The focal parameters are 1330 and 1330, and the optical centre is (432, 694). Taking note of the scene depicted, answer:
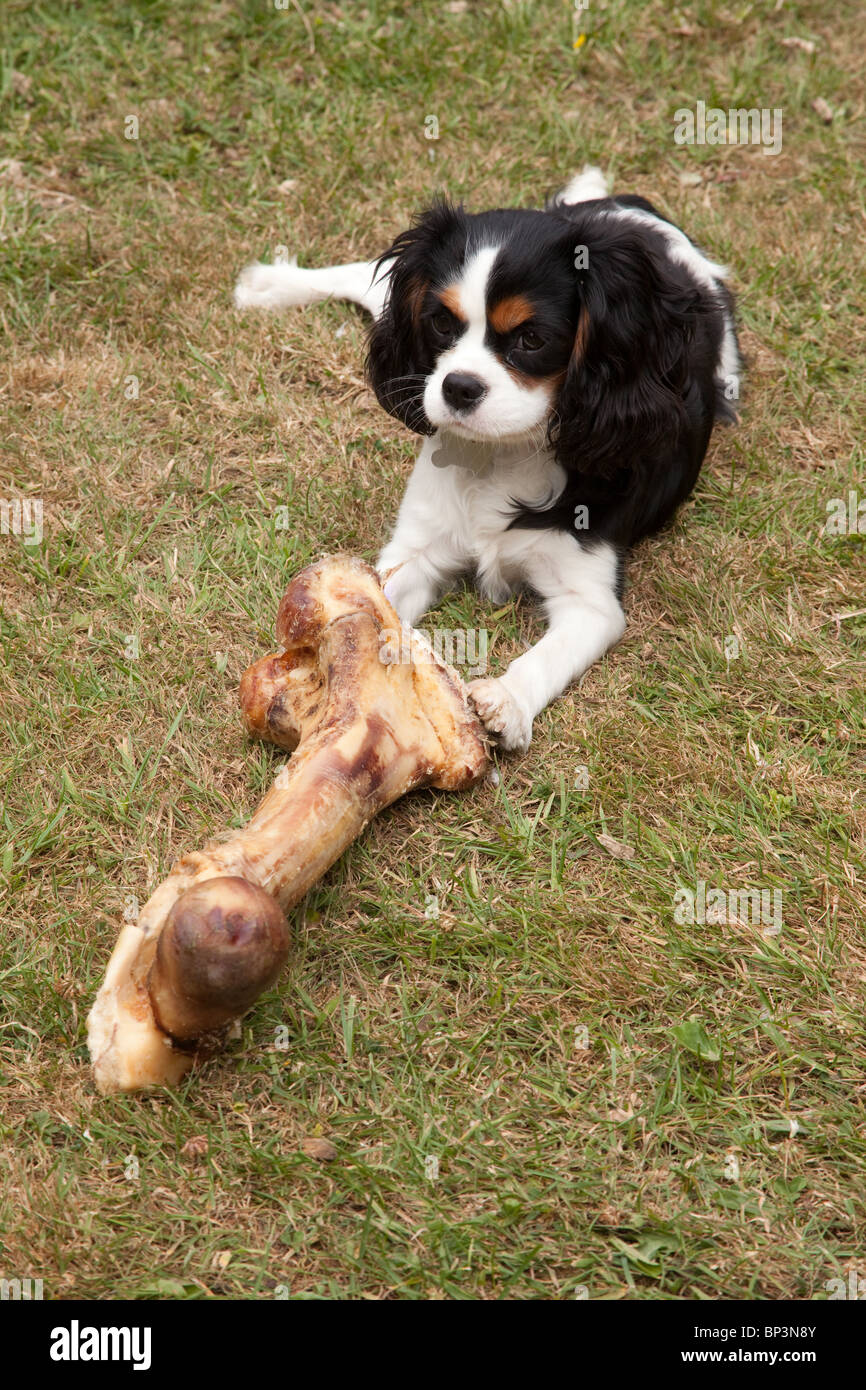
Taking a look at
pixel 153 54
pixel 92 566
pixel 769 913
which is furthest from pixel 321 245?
pixel 769 913

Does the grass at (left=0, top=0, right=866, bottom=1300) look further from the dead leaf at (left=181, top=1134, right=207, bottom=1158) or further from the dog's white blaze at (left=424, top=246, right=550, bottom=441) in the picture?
the dog's white blaze at (left=424, top=246, right=550, bottom=441)

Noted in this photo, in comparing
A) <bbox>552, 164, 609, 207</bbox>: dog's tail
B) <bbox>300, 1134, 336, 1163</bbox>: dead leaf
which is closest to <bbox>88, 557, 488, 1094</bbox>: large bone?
<bbox>300, 1134, 336, 1163</bbox>: dead leaf

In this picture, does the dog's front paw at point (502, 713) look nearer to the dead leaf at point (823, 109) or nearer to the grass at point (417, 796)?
the grass at point (417, 796)

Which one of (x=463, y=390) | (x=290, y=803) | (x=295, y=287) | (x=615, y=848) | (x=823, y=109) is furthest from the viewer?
(x=823, y=109)

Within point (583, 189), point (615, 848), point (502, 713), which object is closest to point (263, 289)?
point (583, 189)

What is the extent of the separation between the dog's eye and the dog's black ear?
31 centimetres

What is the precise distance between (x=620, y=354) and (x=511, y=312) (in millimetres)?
277

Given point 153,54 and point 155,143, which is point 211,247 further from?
point 153,54

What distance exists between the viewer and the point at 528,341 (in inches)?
121

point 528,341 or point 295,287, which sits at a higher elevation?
point 295,287

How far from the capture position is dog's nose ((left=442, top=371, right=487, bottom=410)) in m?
3.01

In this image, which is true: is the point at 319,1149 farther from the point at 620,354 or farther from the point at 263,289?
the point at 263,289

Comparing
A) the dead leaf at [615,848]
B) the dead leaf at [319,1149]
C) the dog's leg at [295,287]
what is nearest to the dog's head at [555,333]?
the dead leaf at [615,848]

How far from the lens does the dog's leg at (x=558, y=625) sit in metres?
3.00
